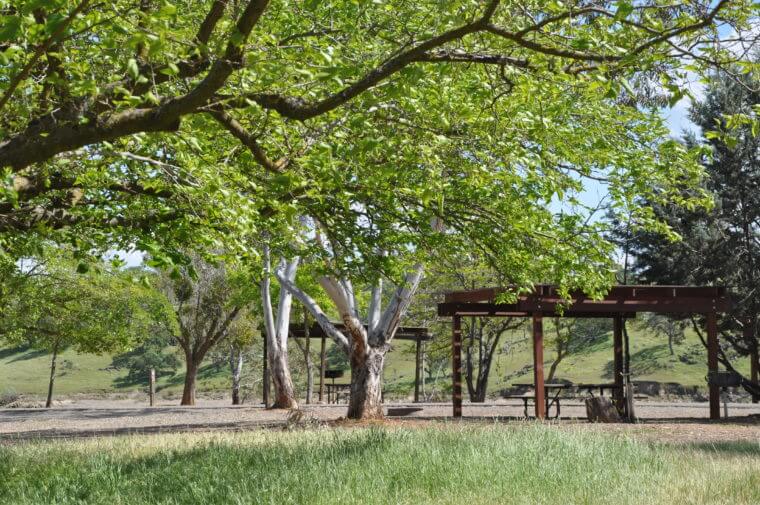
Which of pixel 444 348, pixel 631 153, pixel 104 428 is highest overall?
pixel 631 153

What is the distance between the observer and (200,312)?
1485 inches

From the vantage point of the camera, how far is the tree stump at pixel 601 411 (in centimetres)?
1906

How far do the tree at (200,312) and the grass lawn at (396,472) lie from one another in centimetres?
2528

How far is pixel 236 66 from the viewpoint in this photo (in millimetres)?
6070

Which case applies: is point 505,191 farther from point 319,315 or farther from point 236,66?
point 319,315

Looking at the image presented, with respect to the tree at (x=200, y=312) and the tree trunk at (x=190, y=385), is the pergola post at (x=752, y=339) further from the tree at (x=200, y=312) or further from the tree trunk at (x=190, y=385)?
the tree trunk at (x=190, y=385)

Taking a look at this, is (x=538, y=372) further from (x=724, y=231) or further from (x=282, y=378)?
(x=724, y=231)

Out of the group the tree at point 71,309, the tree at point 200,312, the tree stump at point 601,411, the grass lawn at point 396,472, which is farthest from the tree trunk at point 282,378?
the grass lawn at point 396,472

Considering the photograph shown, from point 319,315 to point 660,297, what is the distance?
888cm

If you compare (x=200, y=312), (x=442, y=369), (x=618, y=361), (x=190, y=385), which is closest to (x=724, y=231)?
(x=618, y=361)

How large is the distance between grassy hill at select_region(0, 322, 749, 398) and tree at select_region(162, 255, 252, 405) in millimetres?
10739

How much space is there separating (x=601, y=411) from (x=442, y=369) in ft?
159

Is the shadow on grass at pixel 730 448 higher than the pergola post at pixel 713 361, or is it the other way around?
the pergola post at pixel 713 361

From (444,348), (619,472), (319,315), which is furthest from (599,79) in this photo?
(444,348)
